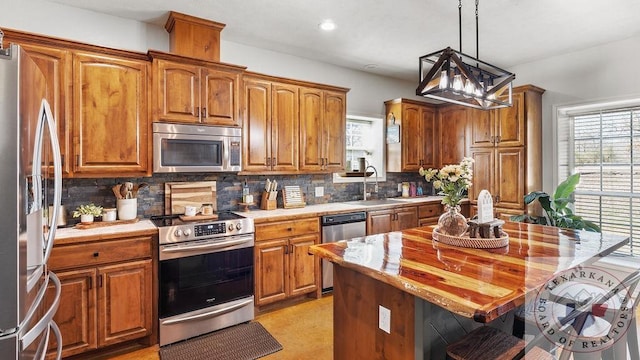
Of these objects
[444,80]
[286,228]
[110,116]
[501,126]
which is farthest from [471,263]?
[501,126]

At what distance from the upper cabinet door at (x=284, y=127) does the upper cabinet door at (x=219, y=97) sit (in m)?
0.48

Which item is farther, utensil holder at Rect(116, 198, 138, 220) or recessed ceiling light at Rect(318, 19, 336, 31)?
recessed ceiling light at Rect(318, 19, 336, 31)

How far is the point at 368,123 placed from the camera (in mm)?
4852

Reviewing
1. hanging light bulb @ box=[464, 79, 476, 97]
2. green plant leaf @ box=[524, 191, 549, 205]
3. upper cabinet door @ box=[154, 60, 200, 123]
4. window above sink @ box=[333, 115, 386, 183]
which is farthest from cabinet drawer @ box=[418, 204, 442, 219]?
upper cabinet door @ box=[154, 60, 200, 123]

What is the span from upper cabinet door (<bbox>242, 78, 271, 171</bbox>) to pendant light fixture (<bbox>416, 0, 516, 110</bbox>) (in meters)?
1.86

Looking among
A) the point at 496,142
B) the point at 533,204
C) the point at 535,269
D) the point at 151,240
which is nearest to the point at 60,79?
the point at 151,240

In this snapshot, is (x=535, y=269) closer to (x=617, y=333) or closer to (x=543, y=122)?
(x=617, y=333)

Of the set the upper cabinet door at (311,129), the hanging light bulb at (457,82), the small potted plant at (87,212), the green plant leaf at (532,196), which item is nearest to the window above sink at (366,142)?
the upper cabinet door at (311,129)

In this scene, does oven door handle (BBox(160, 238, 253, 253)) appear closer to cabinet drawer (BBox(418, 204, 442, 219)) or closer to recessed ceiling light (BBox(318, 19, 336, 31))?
recessed ceiling light (BBox(318, 19, 336, 31))

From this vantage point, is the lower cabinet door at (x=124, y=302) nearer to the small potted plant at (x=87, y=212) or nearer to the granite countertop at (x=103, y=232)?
the granite countertop at (x=103, y=232)

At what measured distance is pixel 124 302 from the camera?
8.02ft

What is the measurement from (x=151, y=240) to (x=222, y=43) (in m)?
2.19

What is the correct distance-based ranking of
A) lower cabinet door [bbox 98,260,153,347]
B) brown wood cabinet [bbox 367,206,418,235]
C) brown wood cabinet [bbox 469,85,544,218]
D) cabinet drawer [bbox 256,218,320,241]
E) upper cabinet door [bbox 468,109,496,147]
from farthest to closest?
upper cabinet door [bbox 468,109,496,147] < brown wood cabinet [bbox 469,85,544,218] < brown wood cabinet [bbox 367,206,418,235] < cabinet drawer [bbox 256,218,320,241] < lower cabinet door [bbox 98,260,153,347]

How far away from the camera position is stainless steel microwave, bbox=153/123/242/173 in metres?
2.80
